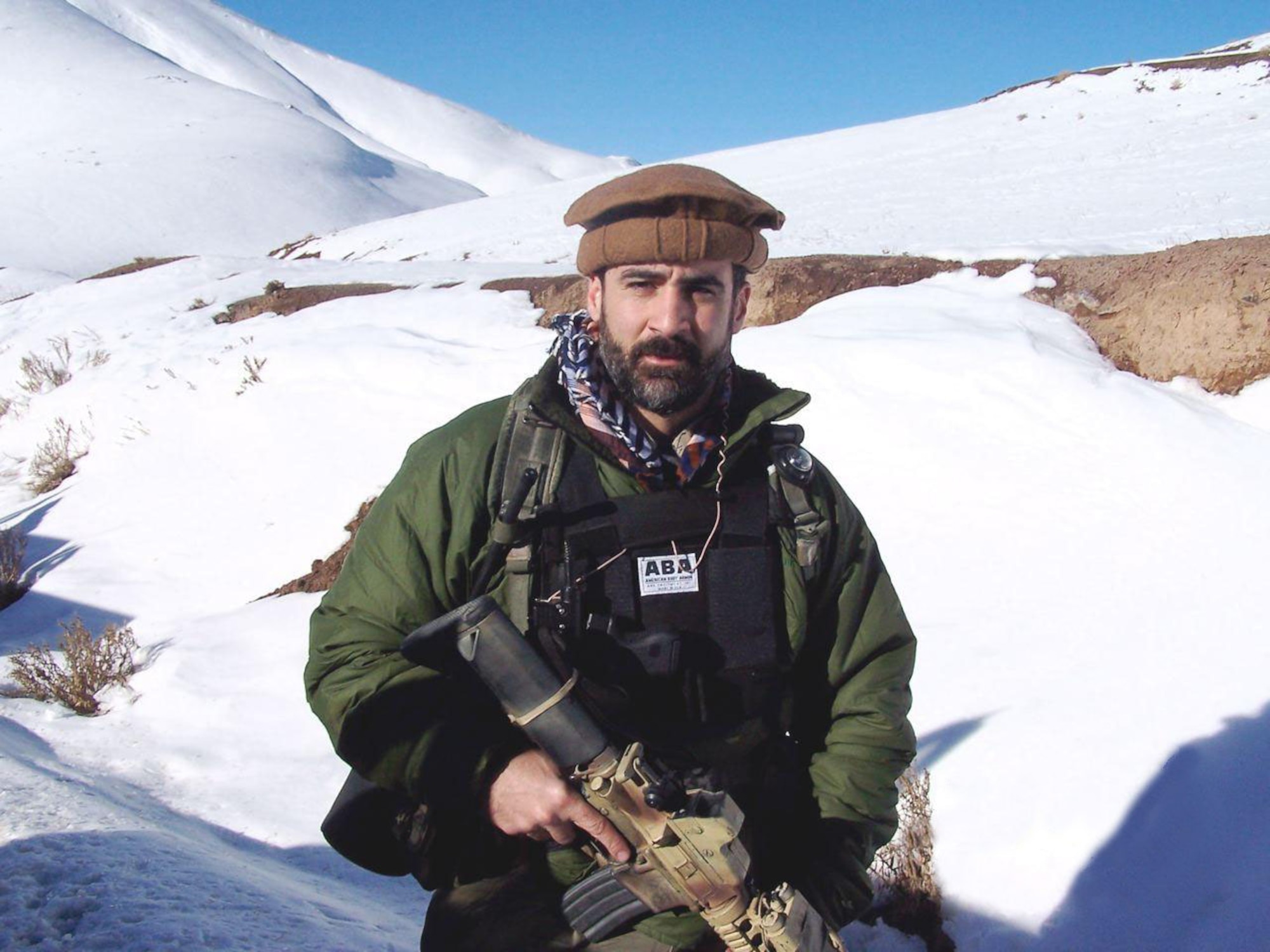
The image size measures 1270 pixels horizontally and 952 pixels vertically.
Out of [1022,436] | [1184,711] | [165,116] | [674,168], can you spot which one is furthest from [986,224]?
[165,116]

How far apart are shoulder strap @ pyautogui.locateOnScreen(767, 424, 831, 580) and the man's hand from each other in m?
0.59

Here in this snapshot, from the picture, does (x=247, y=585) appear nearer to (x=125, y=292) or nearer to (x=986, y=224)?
(x=125, y=292)

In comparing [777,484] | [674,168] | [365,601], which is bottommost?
[365,601]

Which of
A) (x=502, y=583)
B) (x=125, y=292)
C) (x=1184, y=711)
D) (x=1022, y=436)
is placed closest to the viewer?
(x=502, y=583)

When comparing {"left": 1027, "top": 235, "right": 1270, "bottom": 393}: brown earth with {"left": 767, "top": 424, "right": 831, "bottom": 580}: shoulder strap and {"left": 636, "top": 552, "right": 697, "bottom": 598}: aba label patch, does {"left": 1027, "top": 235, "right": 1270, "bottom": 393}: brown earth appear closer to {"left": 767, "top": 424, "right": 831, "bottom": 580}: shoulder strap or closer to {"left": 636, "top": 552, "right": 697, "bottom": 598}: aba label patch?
{"left": 767, "top": 424, "right": 831, "bottom": 580}: shoulder strap

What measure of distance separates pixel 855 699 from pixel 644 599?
0.48 meters

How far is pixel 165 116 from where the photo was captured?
50.8 metres

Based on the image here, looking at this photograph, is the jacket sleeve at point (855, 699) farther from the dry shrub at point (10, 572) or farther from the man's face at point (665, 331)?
the dry shrub at point (10, 572)

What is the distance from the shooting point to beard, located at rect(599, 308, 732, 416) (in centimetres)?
174

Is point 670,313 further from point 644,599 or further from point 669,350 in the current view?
point 644,599

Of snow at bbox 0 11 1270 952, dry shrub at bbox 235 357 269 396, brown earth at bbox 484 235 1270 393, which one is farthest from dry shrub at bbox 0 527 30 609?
brown earth at bbox 484 235 1270 393

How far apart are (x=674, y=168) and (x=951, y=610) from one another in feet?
10.4

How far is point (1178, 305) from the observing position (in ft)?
19.4

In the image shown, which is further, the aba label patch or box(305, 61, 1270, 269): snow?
box(305, 61, 1270, 269): snow
